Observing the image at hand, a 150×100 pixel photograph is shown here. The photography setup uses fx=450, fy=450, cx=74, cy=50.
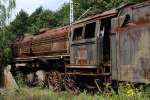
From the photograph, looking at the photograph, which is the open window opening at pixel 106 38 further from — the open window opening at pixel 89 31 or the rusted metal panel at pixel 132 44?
the rusted metal panel at pixel 132 44

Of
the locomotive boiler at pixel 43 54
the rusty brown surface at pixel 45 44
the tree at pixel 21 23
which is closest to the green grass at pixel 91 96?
the locomotive boiler at pixel 43 54

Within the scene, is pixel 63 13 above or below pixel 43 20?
above

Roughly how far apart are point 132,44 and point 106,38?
2.59 metres

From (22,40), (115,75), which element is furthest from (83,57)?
(22,40)

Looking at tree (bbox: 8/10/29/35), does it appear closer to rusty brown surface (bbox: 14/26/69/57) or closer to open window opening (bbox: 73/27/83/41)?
rusty brown surface (bbox: 14/26/69/57)

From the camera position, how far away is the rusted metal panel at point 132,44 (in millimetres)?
13594

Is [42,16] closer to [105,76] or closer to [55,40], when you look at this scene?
[55,40]

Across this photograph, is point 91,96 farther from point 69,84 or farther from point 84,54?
point 69,84

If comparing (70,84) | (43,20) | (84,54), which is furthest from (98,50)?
(43,20)

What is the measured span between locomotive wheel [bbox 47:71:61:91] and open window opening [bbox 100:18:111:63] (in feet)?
15.1

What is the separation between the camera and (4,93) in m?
14.4

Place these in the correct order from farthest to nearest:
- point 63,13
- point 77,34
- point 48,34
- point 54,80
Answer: point 63,13 < point 48,34 < point 54,80 < point 77,34

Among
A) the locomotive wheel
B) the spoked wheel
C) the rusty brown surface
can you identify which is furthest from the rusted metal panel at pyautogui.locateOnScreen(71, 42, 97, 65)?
the locomotive wheel

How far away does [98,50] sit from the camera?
656 inches
